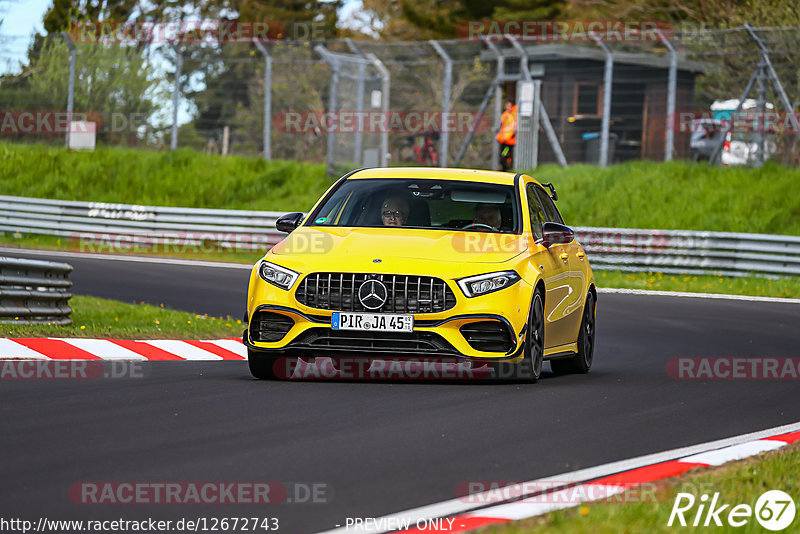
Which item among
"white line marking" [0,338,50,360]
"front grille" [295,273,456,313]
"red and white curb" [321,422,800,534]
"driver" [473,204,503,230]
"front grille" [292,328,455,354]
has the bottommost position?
"white line marking" [0,338,50,360]

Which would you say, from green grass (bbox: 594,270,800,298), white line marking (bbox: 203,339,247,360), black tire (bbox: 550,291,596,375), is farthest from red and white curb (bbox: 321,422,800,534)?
green grass (bbox: 594,270,800,298)

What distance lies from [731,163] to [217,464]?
25.0m

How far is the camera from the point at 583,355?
11758mm

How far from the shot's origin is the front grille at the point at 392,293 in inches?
374

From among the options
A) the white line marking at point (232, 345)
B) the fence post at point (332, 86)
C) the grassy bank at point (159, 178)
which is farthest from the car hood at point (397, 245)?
→ the grassy bank at point (159, 178)

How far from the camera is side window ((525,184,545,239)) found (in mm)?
10852

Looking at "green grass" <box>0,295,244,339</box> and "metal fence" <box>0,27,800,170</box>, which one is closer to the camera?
"green grass" <box>0,295,244,339</box>

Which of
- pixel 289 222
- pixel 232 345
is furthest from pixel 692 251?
pixel 289 222

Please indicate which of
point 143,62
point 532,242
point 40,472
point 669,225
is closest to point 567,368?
point 532,242

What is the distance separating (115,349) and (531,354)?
3959 mm

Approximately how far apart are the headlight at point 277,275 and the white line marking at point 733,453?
11.0 feet

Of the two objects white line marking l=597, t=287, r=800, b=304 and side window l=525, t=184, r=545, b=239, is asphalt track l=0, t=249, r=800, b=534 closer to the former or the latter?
side window l=525, t=184, r=545, b=239

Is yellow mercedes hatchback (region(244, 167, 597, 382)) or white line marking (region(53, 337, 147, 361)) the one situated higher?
yellow mercedes hatchback (region(244, 167, 597, 382))

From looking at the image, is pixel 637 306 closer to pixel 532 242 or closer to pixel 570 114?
pixel 532 242
